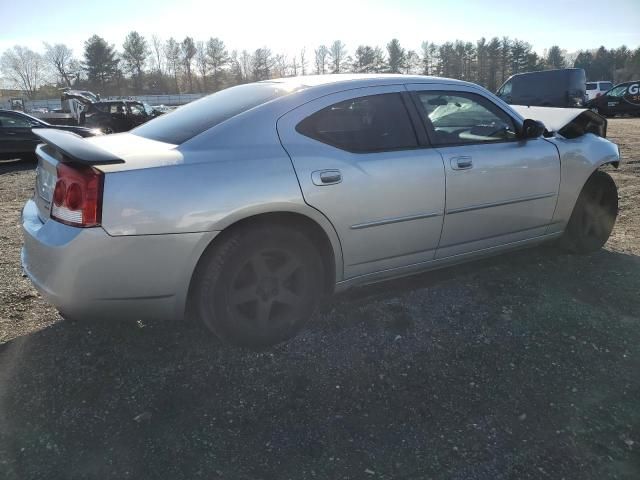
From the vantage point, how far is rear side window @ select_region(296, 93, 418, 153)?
9.11 feet

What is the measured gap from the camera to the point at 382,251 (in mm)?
2973

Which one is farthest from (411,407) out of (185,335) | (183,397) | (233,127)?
(233,127)

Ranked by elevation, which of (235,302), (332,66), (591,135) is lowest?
(235,302)

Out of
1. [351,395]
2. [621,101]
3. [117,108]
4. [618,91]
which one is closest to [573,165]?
[351,395]

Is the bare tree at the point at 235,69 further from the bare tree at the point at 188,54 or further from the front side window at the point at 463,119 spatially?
the front side window at the point at 463,119

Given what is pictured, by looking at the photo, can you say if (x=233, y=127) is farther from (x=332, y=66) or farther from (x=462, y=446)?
(x=332, y=66)

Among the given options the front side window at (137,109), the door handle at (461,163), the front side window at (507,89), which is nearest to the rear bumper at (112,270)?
the door handle at (461,163)

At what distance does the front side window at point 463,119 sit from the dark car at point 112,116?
14.4m

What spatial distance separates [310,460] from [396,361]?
86 centimetres

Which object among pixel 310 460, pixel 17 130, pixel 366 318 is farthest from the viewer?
pixel 17 130

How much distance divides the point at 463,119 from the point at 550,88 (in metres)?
16.3

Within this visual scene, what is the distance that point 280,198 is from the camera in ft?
8.27

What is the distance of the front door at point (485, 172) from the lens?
10.4 ft

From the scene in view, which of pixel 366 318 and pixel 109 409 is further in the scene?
pixel 366 318
